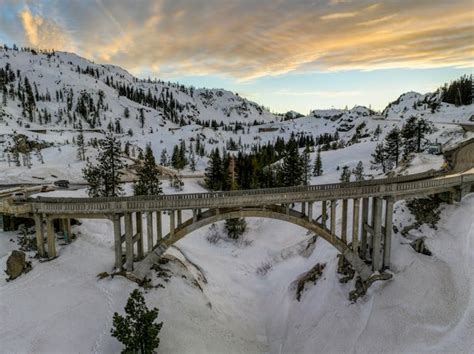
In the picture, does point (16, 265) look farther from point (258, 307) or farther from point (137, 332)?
point (258, 307)

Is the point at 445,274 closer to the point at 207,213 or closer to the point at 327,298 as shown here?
the point at 327,298

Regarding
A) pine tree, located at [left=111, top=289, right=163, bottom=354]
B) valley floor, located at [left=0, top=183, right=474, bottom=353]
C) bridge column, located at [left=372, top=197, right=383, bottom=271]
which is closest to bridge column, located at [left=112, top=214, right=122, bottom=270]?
valley floor, located at [left=0, top=183, right=474, bottom=353]

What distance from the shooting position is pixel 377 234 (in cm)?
2550

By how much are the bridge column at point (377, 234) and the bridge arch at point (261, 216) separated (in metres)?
0.81

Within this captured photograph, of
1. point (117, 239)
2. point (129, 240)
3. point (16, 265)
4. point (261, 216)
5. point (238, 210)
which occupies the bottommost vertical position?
point (16, 265)

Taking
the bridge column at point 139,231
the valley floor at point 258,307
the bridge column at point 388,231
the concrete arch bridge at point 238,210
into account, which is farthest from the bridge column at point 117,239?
the bridge column at point 388,231

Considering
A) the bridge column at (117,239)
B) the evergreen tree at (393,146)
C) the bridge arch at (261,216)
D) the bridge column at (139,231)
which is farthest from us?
the evergreen tree at (393,146)

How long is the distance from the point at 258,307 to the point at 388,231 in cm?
1510

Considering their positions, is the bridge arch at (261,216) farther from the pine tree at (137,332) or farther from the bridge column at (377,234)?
the pine tree at (137,332)

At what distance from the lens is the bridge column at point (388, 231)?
83.1 feet

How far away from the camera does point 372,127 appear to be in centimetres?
16025

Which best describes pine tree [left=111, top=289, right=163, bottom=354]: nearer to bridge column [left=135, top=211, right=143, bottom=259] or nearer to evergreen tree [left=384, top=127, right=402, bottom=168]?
bridge column [left=135, top=211, right=143, bottom=259]

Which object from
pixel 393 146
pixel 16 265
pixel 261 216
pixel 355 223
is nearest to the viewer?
pixel 16 265

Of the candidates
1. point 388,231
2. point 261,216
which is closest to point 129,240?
point 261,216
